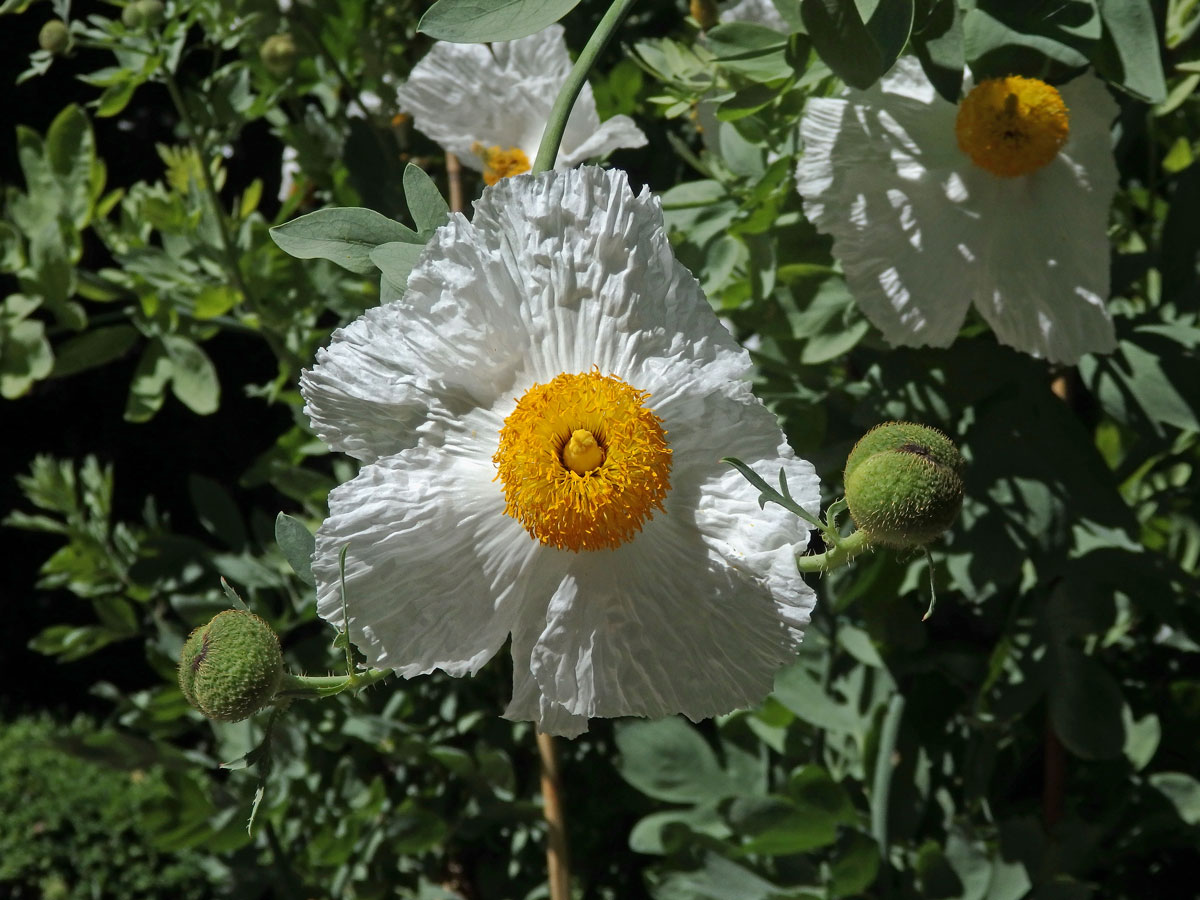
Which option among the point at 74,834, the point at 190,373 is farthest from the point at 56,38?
the point at 74,834

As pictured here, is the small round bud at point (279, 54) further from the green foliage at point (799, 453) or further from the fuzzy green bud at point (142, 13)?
the fuzzy green bud at point (142, 13)

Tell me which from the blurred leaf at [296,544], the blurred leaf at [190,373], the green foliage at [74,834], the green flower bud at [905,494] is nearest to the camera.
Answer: the green flower bud at [905,494]

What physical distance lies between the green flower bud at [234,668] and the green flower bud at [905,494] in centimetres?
37

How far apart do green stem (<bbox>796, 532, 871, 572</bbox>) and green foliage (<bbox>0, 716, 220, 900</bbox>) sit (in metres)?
2.03

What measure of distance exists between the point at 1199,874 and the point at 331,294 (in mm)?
1372

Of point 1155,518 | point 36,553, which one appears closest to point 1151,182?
point 1155,518

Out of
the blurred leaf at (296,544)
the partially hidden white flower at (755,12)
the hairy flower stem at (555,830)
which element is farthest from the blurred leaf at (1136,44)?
the hairy flower stem at (555,830)

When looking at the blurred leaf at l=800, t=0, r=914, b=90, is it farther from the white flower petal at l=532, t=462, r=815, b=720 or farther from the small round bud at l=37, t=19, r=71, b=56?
the small round bud at l=37, t=19, r=71, b=56

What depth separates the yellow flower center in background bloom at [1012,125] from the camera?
0.95 metres

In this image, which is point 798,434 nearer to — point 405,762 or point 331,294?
point 331,294

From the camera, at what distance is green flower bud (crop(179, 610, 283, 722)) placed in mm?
714

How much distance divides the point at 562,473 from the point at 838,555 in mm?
177

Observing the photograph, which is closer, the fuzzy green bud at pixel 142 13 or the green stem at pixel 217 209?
the fuzzy green bud at pixel 142 13

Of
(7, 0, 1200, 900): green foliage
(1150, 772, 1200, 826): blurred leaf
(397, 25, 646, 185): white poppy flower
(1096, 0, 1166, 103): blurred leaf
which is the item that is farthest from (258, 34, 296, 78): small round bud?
(1150, 772, 1200, 826): blurred leaf
